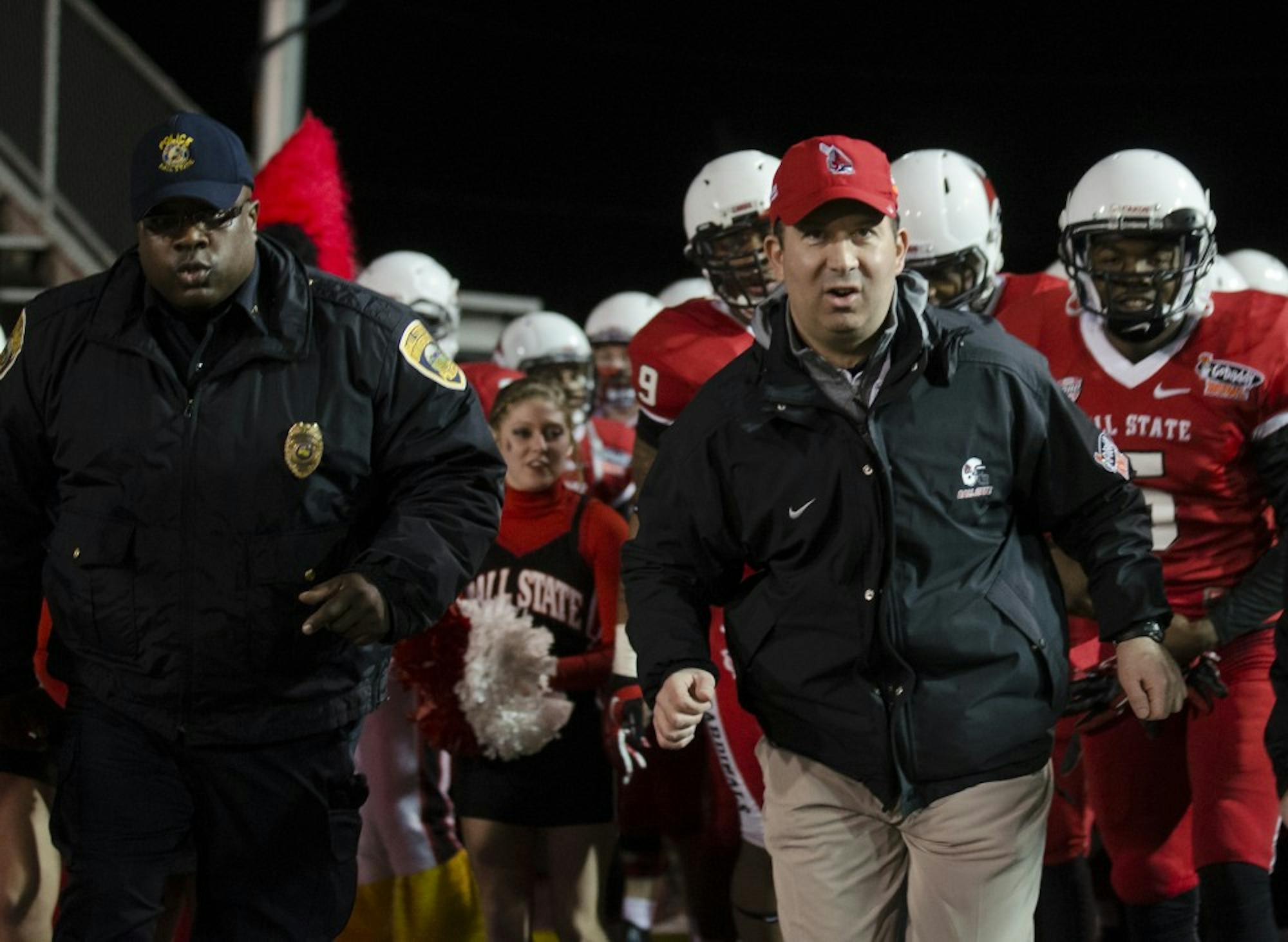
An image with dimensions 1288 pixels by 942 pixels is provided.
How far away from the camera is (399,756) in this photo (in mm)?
5453

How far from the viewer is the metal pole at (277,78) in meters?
8.30

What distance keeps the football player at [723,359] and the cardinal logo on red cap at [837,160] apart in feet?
3.94

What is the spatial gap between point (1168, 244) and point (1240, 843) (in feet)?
4.83

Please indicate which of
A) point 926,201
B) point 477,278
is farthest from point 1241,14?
point 926,201

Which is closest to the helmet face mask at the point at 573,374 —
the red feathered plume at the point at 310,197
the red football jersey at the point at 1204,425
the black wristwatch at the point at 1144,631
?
the red feathered plume at the point at 310,197

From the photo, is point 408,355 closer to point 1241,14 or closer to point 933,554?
point 933,554

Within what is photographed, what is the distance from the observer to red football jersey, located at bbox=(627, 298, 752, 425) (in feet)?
16.0

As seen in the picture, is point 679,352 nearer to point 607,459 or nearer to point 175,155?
point 175,155

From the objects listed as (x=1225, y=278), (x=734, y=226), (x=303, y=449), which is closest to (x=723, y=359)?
(x=734, y=226)

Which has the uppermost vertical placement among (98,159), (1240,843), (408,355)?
(98,159)

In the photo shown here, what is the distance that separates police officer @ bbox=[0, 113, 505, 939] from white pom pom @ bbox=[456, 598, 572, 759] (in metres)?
1.18

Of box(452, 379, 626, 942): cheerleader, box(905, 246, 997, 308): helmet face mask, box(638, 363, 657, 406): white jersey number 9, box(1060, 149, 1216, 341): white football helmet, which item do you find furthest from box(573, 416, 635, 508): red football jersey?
box(1060, 149, 1216, 341): white football helmet

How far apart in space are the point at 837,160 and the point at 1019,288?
2006mm

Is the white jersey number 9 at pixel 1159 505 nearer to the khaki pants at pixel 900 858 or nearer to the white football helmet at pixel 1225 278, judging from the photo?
the khaki pants at pixel 900 858
